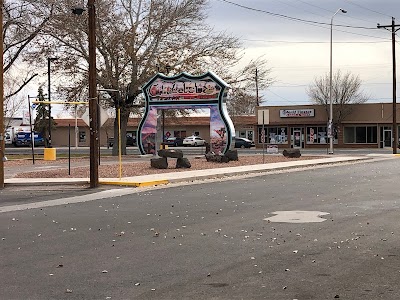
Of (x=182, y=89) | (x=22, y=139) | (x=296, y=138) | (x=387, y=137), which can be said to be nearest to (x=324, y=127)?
(x=296, y=138)

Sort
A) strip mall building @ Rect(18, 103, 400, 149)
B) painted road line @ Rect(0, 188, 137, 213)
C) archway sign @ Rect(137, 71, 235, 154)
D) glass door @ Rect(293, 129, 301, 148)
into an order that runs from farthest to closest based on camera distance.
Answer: glass door @ Rect(293, 129, 301, 148) < strip mall building @ Rect(18, 103, 400, 149) < archway sign @ Rect(137, 71, 235, 154) < painted road line @ Rect(0, 188, 137, 213)

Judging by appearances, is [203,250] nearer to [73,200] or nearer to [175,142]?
[73,200]

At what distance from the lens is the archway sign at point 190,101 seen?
120 feet

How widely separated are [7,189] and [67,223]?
9.69m

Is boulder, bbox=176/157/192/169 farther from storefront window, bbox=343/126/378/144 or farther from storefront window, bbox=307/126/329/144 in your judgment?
storefront window, bbox=307/126/329/144

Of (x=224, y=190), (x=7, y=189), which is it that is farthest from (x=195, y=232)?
(x=7, y=189)

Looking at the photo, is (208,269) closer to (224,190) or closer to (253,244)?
(253,244)

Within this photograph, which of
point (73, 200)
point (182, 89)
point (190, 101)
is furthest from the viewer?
point (182, 89)

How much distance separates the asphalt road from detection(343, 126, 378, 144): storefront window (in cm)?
5451

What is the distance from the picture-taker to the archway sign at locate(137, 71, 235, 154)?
3659cm

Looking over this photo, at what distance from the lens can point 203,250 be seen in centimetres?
889

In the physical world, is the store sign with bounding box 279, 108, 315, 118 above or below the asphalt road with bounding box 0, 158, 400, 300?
above

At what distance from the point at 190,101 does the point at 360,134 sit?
Result: 3610 centimetres

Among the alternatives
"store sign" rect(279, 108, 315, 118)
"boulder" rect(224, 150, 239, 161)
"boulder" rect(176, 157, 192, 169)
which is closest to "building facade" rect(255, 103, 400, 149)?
"store sign" rect(279, 108, 315, 118)
